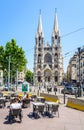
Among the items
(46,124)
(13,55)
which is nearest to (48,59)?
(13,55)

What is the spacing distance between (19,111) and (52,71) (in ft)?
412

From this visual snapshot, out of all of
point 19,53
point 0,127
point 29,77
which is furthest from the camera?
point 29,77

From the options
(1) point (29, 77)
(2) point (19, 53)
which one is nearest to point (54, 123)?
(2) point (19, 53)

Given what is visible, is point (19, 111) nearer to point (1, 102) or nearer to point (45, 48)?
point (1, 102)

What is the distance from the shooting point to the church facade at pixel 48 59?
138875 millimetres

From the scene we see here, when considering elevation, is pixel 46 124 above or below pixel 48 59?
below

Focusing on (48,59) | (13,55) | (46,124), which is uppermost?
(48,59)

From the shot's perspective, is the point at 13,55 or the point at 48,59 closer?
the point at 13,55

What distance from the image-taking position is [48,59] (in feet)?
477

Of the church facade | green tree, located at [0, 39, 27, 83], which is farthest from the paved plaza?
the church facade

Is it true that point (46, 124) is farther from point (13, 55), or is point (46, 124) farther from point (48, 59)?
point (48, 59)

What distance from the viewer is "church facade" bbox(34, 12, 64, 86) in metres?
139

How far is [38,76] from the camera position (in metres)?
140

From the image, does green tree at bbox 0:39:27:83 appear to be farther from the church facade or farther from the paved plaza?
the church facade
